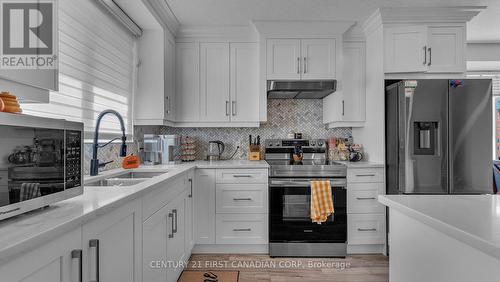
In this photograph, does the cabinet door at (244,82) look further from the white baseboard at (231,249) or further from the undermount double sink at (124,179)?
the white baseboard at (231,249)

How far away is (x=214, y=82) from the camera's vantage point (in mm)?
3438

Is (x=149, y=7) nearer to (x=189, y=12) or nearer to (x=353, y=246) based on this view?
(x=189, y=12)

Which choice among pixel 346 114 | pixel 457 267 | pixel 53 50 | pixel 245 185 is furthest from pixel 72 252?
pixel 346 114

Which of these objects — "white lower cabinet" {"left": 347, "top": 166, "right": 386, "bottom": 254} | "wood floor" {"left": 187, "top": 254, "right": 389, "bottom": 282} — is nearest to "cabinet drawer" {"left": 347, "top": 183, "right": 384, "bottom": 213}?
"white lower cabinet" {"left": 347, "top": 166, "right": 386, "bottom": 254}

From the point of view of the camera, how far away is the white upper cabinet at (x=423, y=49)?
3080mm

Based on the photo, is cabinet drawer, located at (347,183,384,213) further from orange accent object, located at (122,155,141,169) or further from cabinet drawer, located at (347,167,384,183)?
orange accent object, located at (122,155,141,169)

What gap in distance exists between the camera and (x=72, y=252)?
986 millimetres

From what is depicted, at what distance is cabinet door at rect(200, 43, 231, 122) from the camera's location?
3426 mm

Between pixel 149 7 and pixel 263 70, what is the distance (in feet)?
4.21

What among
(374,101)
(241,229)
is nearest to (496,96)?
(374,101)

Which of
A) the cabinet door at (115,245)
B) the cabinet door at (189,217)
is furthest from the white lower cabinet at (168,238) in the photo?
the cabinet door at (115,245)

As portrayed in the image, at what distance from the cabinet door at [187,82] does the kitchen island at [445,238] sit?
253 cm

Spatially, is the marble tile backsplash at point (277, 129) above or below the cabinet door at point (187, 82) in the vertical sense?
below

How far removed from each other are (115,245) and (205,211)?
170 cm
